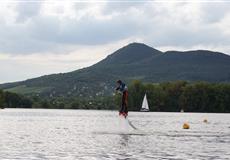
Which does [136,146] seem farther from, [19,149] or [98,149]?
[19,149]

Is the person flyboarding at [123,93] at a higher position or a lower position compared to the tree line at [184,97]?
lower

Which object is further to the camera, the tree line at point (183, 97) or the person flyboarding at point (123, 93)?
the tree line at point (183, 97)

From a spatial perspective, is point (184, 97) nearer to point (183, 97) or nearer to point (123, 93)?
point (183, 97)

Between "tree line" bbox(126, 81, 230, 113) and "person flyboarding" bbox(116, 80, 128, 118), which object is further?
"tree line" bbox(126, 81, 230, 113)

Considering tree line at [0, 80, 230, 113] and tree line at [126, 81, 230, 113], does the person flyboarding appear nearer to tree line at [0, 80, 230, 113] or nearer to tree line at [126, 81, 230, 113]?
tree line at [0, 80, 230, 113]

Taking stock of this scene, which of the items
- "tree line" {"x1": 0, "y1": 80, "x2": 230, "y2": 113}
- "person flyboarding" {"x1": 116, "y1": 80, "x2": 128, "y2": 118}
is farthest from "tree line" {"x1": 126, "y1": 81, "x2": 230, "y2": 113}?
"person flyboarding" {"x1": 116, "y1": 80, "x2": 128, "y2": 118}

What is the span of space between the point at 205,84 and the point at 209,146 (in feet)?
495

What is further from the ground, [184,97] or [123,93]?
[184,97]

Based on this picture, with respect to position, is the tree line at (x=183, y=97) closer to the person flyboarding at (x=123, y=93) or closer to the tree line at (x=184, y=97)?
the tree line at (x=184, y=97)

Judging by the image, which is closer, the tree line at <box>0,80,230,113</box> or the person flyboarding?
the person flyboarding

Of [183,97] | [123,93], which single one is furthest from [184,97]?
[123,93]

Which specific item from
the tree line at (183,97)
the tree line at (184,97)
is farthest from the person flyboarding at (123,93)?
the tree line at (184,97)

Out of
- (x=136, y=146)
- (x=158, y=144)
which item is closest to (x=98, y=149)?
(x=136, y=146)

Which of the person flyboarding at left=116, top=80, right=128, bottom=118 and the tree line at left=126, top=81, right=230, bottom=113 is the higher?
the tree line at left=126, top=81, right=230, bottom=113
